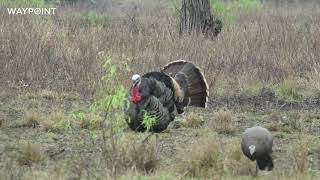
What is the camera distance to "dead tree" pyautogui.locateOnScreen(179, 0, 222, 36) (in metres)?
13.4

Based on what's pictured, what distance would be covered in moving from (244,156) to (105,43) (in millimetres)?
6878

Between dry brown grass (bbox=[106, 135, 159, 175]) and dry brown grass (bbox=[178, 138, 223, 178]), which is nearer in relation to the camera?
dry brown grass (bbox=[106, 135, 159, 175])

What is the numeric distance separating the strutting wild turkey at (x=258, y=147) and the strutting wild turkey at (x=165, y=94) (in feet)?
4.02

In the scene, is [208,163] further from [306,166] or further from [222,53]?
[222,53]

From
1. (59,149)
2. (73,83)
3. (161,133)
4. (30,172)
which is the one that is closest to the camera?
(30,172)

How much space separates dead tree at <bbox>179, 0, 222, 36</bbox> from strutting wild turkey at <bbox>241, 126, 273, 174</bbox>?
8249mm

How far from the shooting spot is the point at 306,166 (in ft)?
17.1

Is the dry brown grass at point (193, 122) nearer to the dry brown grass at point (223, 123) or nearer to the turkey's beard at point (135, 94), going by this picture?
the dry brown grass at point (223, 123)

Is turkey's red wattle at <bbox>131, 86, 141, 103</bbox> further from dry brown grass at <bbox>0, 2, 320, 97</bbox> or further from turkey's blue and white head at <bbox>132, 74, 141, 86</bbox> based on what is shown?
dry brown grass at <bbox>0, 2, 320, 97</bbox>

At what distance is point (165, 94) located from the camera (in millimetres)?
7035

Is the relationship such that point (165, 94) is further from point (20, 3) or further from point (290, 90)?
point (20, 3)

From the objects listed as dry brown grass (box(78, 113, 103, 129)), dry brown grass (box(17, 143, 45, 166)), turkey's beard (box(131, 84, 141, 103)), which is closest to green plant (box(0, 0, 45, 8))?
dry brown grass (box(78, 113, 103, 129))

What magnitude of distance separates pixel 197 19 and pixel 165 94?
663 cm

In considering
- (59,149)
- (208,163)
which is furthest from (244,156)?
(59,149)
